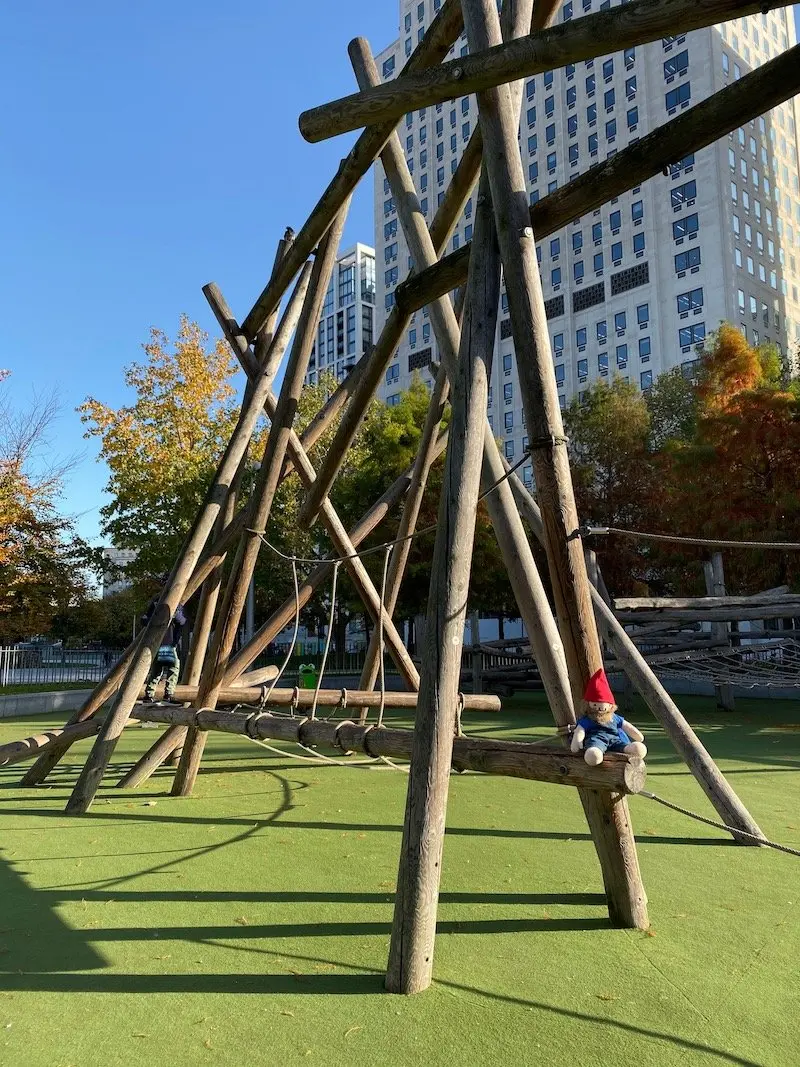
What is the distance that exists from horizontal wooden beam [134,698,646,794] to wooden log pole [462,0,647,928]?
0.37 metres

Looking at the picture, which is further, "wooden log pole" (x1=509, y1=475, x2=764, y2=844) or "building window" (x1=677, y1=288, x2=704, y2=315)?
"building window" (x1=677, y1=288, x2=704, y2=315)

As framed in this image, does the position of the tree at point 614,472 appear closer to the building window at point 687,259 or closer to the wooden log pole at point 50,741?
the wooden log pole at point 50,741

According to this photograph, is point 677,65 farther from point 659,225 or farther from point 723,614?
point 723,614

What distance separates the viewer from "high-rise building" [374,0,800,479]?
4488 cm

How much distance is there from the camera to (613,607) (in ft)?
36.1

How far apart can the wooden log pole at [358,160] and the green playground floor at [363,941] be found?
15.2 feet

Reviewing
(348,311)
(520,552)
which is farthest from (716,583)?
(348,311)

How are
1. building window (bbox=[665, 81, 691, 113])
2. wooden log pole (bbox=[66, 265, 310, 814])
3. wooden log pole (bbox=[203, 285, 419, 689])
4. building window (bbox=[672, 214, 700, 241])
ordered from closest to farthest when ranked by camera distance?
wooden log pole (bbox=[66, 265, 310, 814]) < wooden log pole (bbox=[203, 285, 419, 689]) < building window (bbox=[672, 214, 700, 241]) < building window (bbox=[665, 81, 691, 113])

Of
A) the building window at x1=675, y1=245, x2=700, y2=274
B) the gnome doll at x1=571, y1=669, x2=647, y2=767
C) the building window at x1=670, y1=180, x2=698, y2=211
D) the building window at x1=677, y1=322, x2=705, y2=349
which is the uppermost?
the building window at x1=670, y1=180, x2=698, y2=211

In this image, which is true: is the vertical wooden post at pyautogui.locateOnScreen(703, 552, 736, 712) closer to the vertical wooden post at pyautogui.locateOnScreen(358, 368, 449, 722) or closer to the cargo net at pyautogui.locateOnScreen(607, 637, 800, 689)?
the cargo net at pyautogui.locateOnScreen(607, 637, 800, 689)

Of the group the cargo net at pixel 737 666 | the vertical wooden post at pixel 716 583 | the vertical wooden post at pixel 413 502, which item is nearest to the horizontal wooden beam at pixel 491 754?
the vertical wooden post at pixel 413 502

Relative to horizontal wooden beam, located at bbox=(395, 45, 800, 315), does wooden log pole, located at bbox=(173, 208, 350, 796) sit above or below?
below

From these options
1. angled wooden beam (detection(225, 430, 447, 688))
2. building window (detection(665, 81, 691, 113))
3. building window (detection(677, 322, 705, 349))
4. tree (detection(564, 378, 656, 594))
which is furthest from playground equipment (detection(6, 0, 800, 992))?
building window (detection(665, 81, 691, 113))

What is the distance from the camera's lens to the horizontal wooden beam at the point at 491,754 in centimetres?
311
